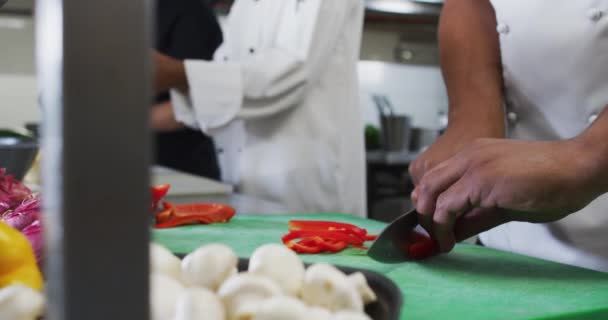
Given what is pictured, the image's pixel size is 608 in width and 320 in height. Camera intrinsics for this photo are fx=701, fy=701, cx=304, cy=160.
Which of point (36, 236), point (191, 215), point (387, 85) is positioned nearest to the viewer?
point (36, 236)

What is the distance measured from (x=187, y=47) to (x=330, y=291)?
5.48 ft

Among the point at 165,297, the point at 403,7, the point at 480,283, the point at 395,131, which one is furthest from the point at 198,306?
the point at 403,7

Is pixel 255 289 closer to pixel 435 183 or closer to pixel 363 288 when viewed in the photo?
pixel 363 288

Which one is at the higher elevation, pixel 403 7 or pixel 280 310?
pixel 403 7

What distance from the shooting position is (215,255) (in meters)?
0.39

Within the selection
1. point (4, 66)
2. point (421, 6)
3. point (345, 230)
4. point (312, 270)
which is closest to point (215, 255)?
point (312, 270)

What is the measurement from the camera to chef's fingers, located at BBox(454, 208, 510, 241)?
681mm

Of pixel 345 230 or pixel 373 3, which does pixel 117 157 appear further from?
pixel 373 3

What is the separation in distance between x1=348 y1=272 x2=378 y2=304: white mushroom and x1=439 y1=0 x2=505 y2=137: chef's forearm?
1.53ft

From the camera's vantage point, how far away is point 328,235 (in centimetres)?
79

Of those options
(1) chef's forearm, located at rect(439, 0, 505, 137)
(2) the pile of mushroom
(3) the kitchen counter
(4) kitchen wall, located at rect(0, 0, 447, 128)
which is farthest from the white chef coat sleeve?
(4) kitchen wall, located at rect(0, 0, 447, 128)

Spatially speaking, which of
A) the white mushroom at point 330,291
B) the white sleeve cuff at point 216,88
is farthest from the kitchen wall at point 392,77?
the white mushroom at point 330,291

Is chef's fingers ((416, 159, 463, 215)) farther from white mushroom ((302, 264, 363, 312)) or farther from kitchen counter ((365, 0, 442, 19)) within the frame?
kitchen counter ((365, 0, 442, 19))

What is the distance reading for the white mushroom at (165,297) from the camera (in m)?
0.33
